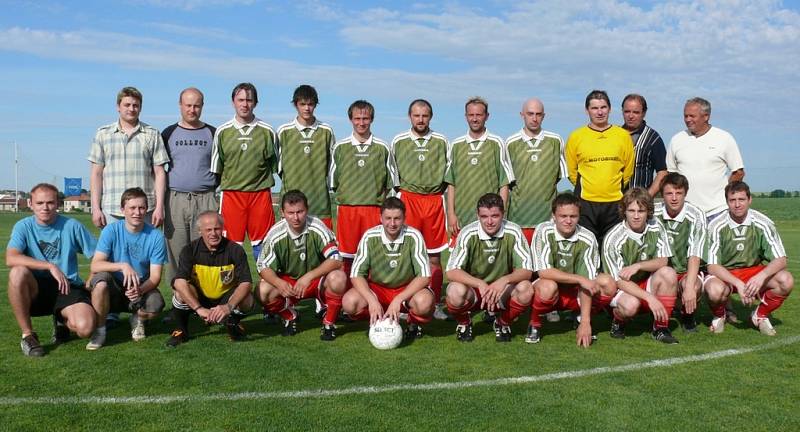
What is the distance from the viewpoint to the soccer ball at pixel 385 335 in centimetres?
501

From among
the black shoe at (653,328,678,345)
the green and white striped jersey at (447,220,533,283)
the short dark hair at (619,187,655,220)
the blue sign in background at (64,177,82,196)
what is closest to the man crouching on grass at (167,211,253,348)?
the green and white striped jersey at (447,220,533,283)

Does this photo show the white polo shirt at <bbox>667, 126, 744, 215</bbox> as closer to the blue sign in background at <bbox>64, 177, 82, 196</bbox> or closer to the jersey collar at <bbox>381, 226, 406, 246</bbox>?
the jersey collar at <bbox>381, 226, 406, 246</bbox>

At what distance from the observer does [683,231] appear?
577cm

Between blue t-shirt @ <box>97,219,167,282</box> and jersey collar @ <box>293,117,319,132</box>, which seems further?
jersey collar @ <box>293,117,319,132</box>

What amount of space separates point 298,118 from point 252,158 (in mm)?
591

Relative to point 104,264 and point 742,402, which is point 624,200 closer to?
point 742,402

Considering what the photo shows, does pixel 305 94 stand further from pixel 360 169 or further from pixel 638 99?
pixel 638 99

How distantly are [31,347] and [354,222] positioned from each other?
9.51 ft

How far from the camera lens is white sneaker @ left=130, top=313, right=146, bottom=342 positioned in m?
5.32

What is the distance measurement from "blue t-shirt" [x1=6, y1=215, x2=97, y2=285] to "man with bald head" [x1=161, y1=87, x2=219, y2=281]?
3.47 feet

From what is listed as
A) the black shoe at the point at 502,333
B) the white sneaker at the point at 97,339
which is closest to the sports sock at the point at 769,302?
the black shoe at the point at 502,333

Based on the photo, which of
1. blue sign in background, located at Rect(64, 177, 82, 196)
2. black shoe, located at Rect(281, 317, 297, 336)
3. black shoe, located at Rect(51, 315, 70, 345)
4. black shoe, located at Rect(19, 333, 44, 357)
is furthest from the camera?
blue sign in background, located at Rect(64, 177, 82, 196)

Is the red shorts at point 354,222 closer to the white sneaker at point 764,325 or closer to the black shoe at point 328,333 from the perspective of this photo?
the black shoe at point 328,333

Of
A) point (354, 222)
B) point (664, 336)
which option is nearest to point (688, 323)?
point (664, 336)
